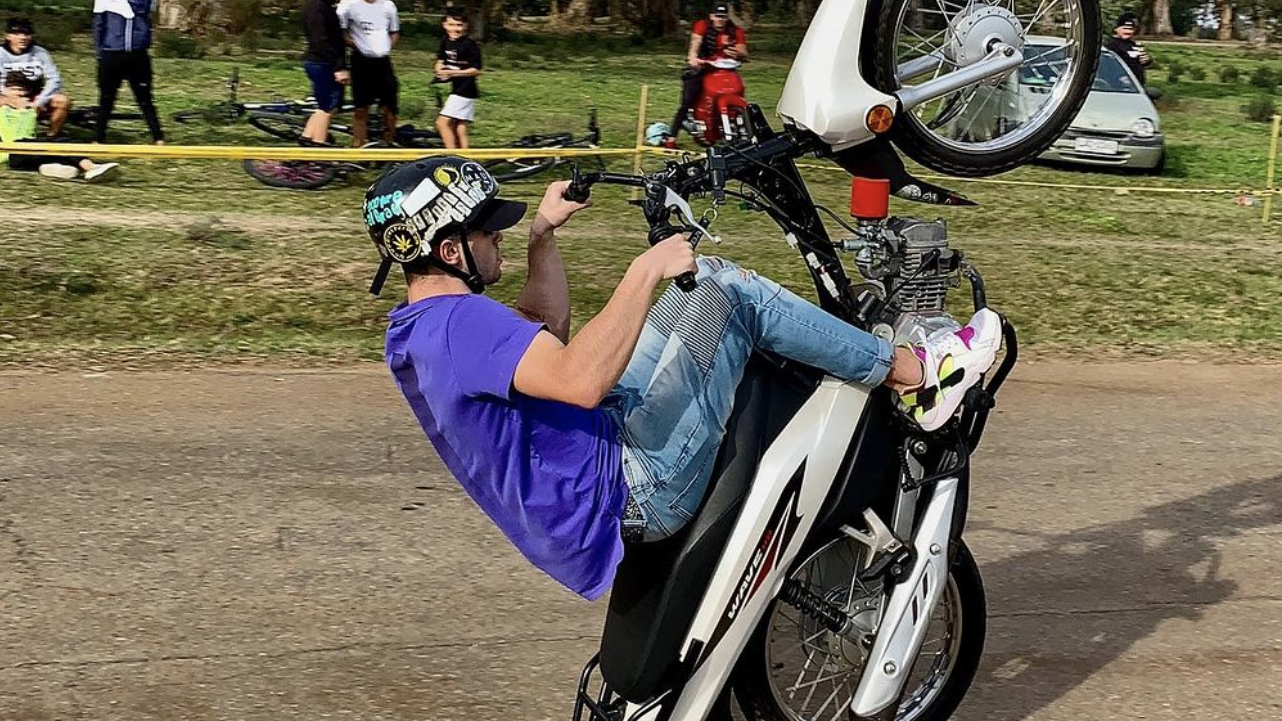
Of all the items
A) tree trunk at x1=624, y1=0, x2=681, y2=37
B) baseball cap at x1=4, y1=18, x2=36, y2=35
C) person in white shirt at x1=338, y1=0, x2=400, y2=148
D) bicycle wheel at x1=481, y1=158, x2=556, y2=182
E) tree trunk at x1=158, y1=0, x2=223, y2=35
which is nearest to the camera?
baseball cap at x1=4, y1=18, x2=36, y2=35

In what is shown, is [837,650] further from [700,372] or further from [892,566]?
[700,372]

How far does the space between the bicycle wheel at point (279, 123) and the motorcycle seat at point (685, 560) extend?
39.4 feet

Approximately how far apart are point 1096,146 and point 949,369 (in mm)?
13525

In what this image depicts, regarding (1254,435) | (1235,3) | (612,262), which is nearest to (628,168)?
(612,262)

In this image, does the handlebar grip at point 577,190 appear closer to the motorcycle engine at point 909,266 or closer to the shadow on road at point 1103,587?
the motorcycle engine at point 909,266

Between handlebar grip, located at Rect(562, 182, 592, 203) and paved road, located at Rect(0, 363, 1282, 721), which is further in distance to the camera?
paved road, located at Rect(0, 363, 1282, 721)

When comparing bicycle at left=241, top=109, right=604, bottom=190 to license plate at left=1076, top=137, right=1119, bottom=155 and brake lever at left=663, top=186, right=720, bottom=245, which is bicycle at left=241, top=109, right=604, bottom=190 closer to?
license plate at left=1076, top=137, right=1119, bottom=155

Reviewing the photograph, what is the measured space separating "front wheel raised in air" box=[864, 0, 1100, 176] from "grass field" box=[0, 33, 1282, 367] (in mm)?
4794

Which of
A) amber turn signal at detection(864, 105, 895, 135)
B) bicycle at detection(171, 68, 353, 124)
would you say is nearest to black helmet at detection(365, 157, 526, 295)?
amber turn signal at detection(864, 105, 895, 135)

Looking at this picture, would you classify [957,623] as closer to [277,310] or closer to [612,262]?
[277,310]

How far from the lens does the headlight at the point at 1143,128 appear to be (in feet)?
54.4

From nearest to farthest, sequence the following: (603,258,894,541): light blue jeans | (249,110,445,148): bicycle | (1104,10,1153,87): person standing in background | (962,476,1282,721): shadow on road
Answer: (603,258,894,541): light blue jeans < (962,476,1282,721): shadow on road < (249,110,445,148): bicycle < (1104,10,1153,87): person standing in background

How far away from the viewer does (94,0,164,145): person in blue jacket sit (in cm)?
1346

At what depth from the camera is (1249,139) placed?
21.0m
